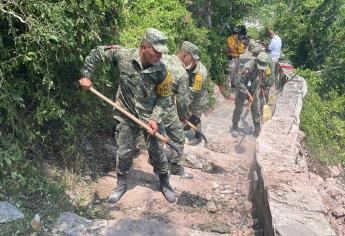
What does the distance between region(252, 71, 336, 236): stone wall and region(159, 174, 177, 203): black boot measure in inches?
40.5

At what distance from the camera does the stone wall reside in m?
4.09

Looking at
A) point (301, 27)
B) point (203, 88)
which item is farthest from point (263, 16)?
point (203, 88)

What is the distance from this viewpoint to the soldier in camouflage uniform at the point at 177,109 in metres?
5.57

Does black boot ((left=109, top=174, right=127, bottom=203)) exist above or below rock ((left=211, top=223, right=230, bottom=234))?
above

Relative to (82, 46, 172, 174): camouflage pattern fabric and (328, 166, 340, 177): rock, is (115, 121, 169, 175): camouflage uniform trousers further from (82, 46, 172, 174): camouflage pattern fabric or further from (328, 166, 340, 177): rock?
(328, 166, 340, 177): rock

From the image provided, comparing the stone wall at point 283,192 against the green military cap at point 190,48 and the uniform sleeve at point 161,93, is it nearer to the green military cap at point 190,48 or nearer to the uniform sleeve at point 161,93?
the uniform sleeve at point 161,93

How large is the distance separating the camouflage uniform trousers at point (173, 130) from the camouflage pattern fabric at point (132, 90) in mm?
500

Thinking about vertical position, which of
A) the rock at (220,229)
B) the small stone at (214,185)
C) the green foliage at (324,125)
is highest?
the rock at (220,229)

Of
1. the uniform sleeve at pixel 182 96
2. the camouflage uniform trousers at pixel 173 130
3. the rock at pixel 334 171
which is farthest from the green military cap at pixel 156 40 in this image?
the rock at pixel 334 171

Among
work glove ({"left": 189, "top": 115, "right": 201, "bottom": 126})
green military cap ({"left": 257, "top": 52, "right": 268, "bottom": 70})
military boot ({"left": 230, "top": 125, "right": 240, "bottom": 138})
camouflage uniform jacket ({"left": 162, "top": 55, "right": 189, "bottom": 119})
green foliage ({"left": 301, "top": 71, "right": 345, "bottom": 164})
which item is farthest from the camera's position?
green foliage ({"left": 301, "top": 71, "right": 345, "bottom": 164})

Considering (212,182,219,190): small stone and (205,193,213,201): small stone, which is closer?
(205,193,213,201): small stone

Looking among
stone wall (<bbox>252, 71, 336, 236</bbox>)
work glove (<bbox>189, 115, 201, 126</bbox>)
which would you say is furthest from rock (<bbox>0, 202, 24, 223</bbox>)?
work glove (<bbox>189, 115, 201, 126</bbox>)

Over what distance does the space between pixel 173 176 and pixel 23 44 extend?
275 centimetres

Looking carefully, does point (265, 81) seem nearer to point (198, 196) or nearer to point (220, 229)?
point (198, 196)
